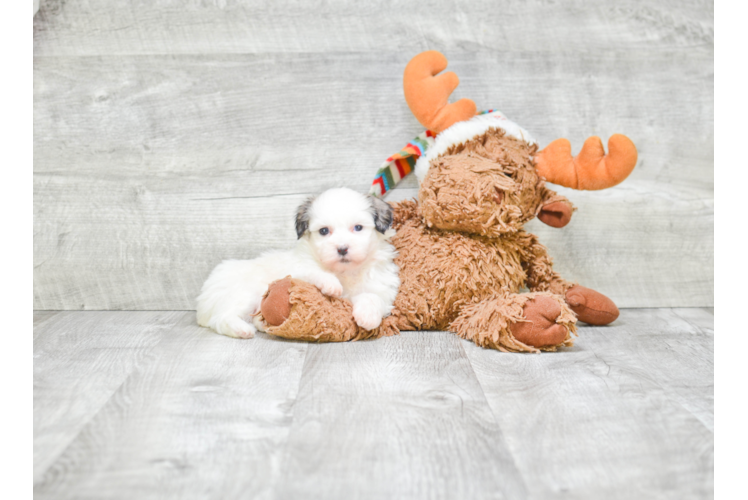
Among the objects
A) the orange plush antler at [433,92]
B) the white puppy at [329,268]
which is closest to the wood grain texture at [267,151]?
the orange plush antler at [433,92]

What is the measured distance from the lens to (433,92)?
1792mm

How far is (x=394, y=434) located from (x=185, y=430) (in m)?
0.36

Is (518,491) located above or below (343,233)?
→ below

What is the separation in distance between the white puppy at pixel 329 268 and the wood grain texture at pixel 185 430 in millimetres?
184

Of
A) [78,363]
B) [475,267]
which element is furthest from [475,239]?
[78,363]

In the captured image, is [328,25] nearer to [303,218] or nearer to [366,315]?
[303,218]

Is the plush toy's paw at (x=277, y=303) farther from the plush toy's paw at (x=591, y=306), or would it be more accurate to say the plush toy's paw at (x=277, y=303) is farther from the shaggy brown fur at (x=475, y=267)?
the plush toy's paw at (x=591, y=306)

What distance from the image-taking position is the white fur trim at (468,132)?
1.75m

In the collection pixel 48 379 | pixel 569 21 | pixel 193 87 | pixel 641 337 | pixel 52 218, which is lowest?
pixel 641 337

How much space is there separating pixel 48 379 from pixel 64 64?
109cm

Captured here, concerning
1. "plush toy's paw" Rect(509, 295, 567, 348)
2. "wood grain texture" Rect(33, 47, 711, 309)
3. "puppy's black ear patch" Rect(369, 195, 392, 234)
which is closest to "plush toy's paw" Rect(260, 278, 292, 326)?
"puppy's black ear patch" Rect(369, 195, 392, 234)

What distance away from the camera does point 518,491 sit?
0.88 meters
